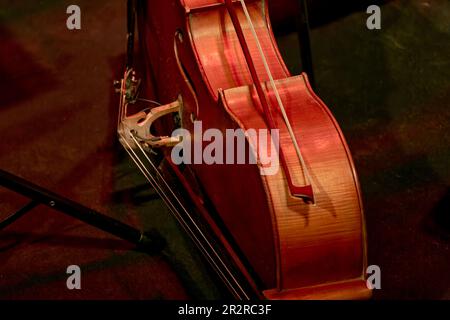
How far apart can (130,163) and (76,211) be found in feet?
2.02

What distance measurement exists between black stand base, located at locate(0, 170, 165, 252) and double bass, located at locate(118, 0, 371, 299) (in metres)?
0.16

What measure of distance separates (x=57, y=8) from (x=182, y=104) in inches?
61.6

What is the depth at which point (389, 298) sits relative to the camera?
1851 millimetres

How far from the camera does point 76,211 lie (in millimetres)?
1677

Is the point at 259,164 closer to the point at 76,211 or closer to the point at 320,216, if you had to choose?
the point at 320,216

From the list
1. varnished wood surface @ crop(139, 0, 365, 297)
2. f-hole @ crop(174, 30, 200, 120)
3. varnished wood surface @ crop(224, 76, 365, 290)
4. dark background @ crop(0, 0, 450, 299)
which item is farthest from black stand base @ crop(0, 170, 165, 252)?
varnished wood surface @ crop(224, 76, 365, 290)

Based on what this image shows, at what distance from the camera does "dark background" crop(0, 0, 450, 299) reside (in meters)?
1.93

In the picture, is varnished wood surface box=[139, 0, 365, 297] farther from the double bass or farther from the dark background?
the dark background

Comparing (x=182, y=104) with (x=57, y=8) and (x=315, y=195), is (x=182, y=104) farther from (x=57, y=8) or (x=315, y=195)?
(x=57, y=8)

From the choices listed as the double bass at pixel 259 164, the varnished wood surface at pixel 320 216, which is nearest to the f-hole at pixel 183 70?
the double bass at pixel 259 164

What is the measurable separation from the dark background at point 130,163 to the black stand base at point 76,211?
0.30ft
